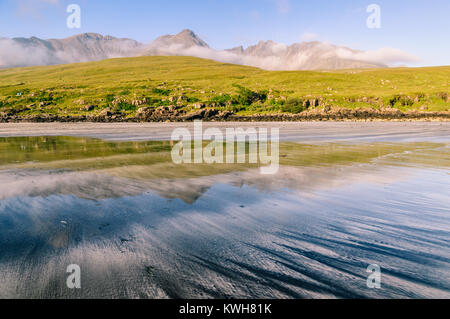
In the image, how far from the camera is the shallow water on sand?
138 inches

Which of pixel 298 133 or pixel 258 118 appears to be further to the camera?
pixel 258 118

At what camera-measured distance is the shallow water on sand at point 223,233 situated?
3.52 m

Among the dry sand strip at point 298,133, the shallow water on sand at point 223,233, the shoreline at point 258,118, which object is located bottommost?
the shallow water on sand at point 223,233

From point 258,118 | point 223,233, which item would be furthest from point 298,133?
point 223,233

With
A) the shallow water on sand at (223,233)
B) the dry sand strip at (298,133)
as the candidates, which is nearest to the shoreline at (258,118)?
the dry sand strip at (298,133)

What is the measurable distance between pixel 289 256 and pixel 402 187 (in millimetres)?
5565

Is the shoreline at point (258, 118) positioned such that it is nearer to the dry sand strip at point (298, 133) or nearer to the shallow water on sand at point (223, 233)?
the dry sand strip at point (298, 133)

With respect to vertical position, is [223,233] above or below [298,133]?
below

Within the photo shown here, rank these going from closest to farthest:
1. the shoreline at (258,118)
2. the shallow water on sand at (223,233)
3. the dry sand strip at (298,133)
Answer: the shallow water on sand at (223,233) → the dry sand strip at (298,133) → the shoreline at (258,118)

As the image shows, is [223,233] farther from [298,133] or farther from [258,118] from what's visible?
[258,118]

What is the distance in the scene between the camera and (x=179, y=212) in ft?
20.2

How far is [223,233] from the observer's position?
16.7 ft
